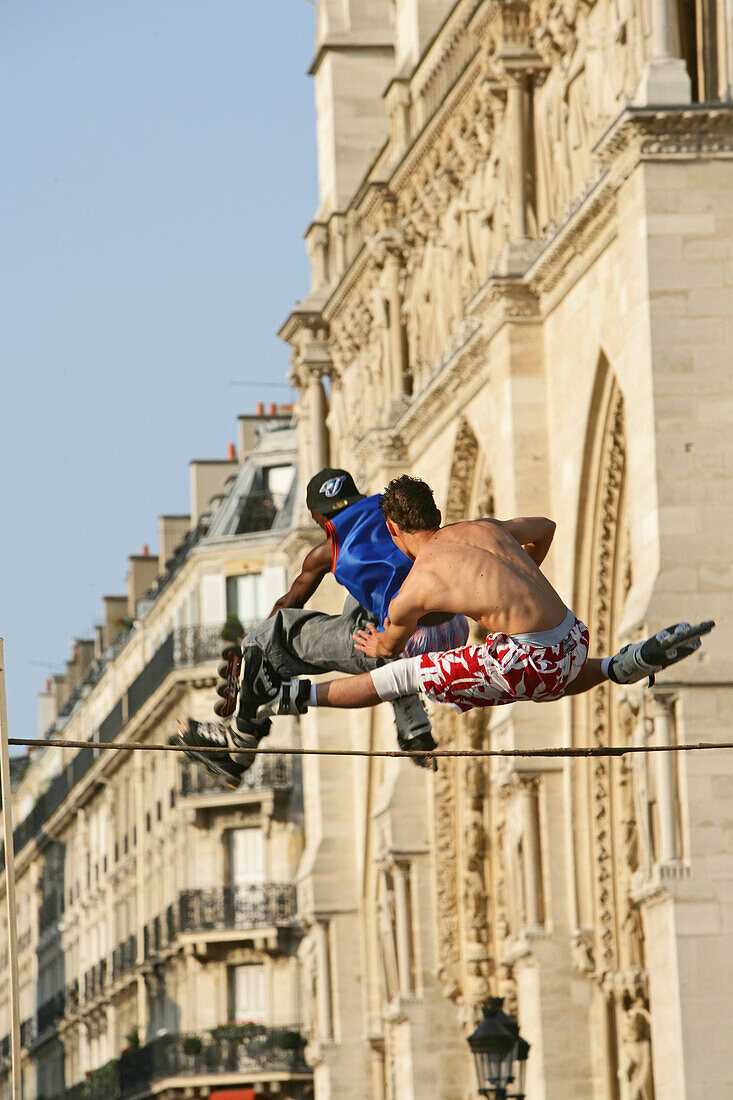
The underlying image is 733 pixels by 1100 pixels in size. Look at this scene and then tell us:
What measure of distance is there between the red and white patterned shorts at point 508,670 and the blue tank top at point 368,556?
949 mm

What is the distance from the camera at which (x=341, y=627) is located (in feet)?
50.4

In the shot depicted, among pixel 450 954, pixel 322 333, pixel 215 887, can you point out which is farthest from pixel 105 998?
pixel 450 954

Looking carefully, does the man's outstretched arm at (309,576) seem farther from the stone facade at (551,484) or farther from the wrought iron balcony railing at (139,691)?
the wrought iron balcony railing at (139,691)

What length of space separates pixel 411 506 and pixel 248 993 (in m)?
39.7

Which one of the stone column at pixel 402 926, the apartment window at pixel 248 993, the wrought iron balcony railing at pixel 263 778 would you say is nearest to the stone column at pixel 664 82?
the stone column at pixel 402 926

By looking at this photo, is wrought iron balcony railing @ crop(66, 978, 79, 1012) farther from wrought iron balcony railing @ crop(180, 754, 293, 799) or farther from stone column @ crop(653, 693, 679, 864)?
stone column @ crop(653, 693, 679, 864)

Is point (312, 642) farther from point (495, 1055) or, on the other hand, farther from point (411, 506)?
point (495, 1055)

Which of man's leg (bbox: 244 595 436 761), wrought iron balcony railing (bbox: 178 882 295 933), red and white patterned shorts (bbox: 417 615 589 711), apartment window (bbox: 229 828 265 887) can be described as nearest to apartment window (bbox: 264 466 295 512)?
apartment window (bbox: 229 828 265 887)

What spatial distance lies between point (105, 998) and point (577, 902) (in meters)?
38.2

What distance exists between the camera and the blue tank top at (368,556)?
15117 mm

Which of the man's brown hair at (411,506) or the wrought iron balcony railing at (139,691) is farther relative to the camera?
the wrought iron balcony railing at (139,691)

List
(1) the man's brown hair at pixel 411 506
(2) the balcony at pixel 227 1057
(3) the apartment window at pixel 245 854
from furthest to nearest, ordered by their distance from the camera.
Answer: (3) the apartment window at pixel 245 854 < (2) the balcony at pixel 227 1057 < (1) the man's brown hair at pixel 411 506

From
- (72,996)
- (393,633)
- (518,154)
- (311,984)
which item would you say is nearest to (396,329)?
(518,154)

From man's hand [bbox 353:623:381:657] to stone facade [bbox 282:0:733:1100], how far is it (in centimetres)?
917
